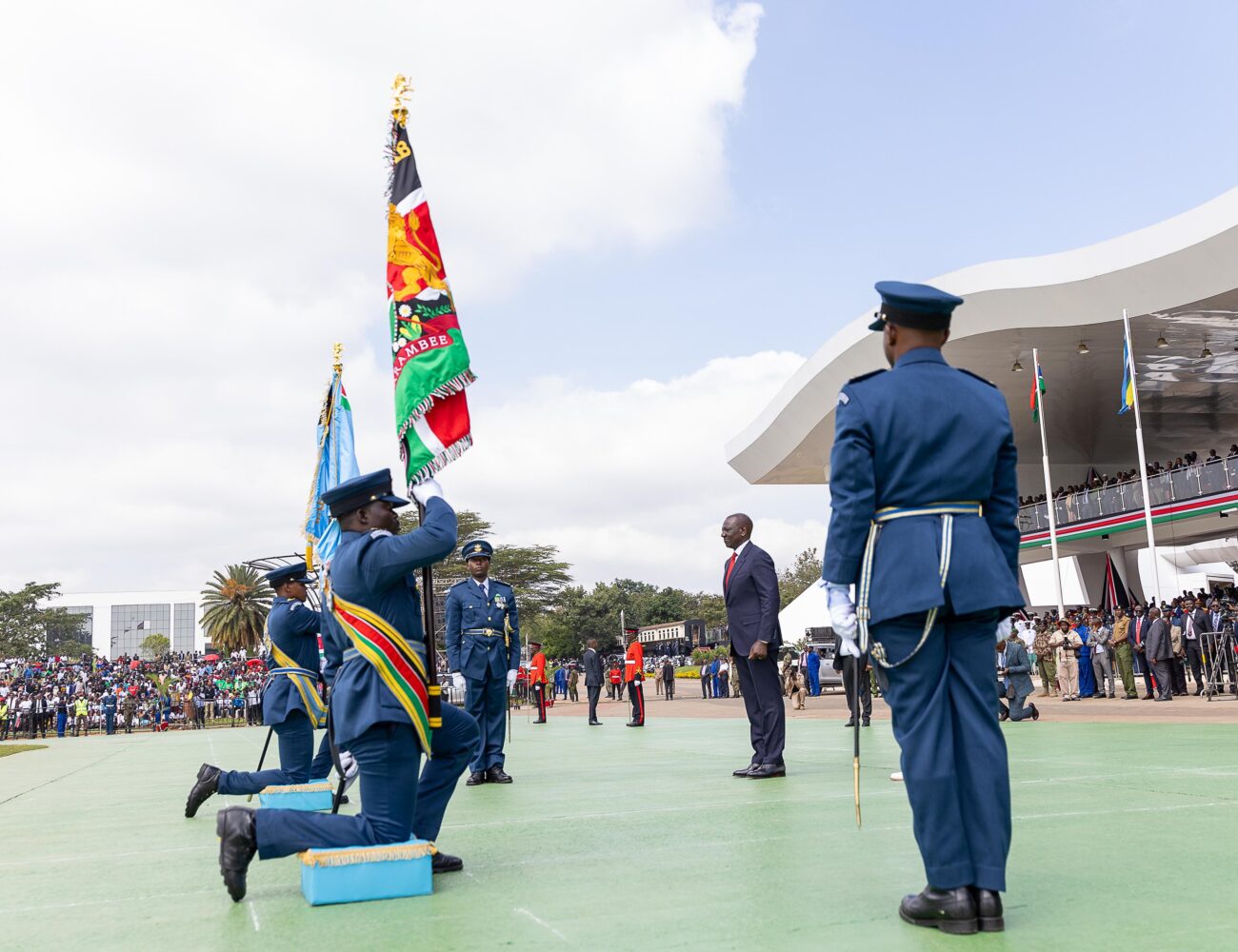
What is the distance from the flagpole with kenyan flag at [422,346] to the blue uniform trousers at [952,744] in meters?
2.45

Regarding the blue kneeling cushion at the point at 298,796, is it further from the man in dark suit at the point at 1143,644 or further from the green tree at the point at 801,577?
the green tree at the point at 801,577

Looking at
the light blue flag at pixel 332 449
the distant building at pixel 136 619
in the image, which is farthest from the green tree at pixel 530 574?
the distant building at pixel 136 619

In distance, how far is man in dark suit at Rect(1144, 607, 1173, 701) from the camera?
16830 millimetres

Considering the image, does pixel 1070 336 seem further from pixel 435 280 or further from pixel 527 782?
pixel 435 280

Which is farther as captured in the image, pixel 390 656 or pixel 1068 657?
pixel 1068 657

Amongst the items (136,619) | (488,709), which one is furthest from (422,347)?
(136,619)

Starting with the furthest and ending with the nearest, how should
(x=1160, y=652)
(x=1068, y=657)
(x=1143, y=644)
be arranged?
1. (x=1068, y=657)
2. (x=1143, y=644)
3. (x=1160, y=652)

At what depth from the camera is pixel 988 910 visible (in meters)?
2.97

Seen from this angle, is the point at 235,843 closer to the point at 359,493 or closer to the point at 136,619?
the point at 359,493

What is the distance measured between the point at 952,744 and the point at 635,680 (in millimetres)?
15476

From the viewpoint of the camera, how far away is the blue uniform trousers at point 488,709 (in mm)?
8148

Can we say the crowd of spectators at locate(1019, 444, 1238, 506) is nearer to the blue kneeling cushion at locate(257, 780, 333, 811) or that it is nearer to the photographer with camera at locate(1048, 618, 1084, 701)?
the photographer with camera at locate(1048, 618, 1084, 701)

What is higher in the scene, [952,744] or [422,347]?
[422,347]

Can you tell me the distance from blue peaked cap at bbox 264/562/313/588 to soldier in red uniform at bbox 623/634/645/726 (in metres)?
10.2
